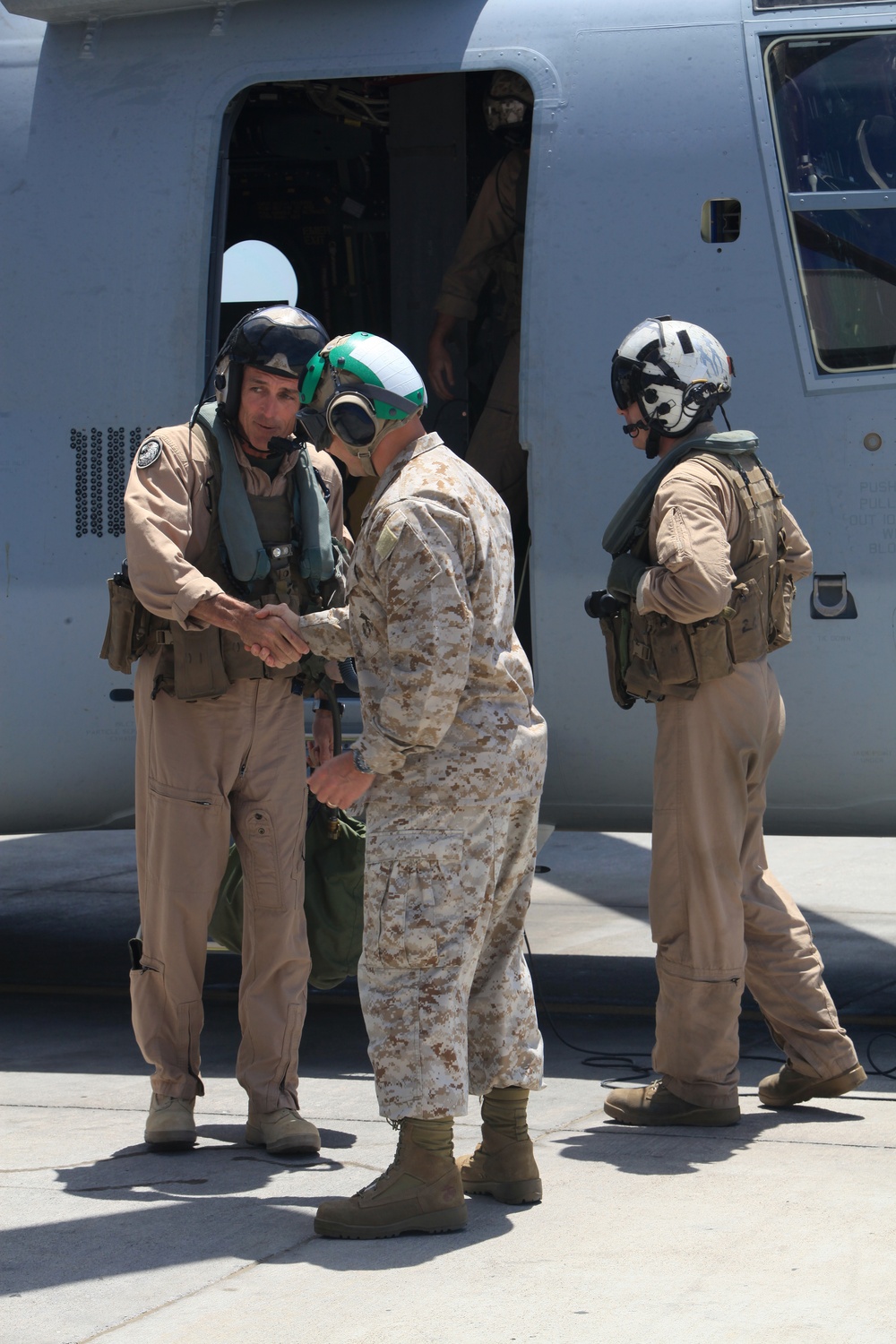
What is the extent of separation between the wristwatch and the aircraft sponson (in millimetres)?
2963

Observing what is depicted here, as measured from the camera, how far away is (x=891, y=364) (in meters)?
5.10

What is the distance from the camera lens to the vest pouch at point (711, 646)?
4488 mm

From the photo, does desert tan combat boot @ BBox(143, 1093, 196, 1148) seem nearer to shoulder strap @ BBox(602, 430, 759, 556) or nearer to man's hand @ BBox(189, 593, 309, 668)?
man's hand @ BBox(189, 593, 309, 668)

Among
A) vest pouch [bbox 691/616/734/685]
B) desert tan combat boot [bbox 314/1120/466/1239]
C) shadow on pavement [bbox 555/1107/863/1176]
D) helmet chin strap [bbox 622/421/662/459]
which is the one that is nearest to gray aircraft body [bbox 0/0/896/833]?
helmet chin strap [bbox 622/421/662/459]

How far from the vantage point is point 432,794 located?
12.1 feet

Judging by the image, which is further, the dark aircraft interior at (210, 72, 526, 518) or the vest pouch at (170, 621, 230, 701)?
the dark aircraft interior at (210, 72, 526, 518)

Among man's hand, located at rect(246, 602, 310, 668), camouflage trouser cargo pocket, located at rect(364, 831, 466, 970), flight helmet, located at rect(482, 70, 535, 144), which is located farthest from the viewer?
flight helmet, located at rect(482, 70, 535, 144)

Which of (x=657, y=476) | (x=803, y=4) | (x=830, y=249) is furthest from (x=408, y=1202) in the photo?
(x=803, y=4)

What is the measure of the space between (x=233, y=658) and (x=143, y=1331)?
69.4 inches

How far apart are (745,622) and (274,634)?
4.24 feet

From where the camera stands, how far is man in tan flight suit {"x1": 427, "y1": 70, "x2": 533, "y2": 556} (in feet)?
20.0

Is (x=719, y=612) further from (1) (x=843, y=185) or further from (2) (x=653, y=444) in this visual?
(1) (x=843, y=185)

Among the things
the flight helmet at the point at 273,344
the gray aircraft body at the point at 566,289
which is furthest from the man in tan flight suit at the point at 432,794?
the gray aircraft body at the point at 566,289

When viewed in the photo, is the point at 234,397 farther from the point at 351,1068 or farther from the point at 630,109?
the point at 351,1068
